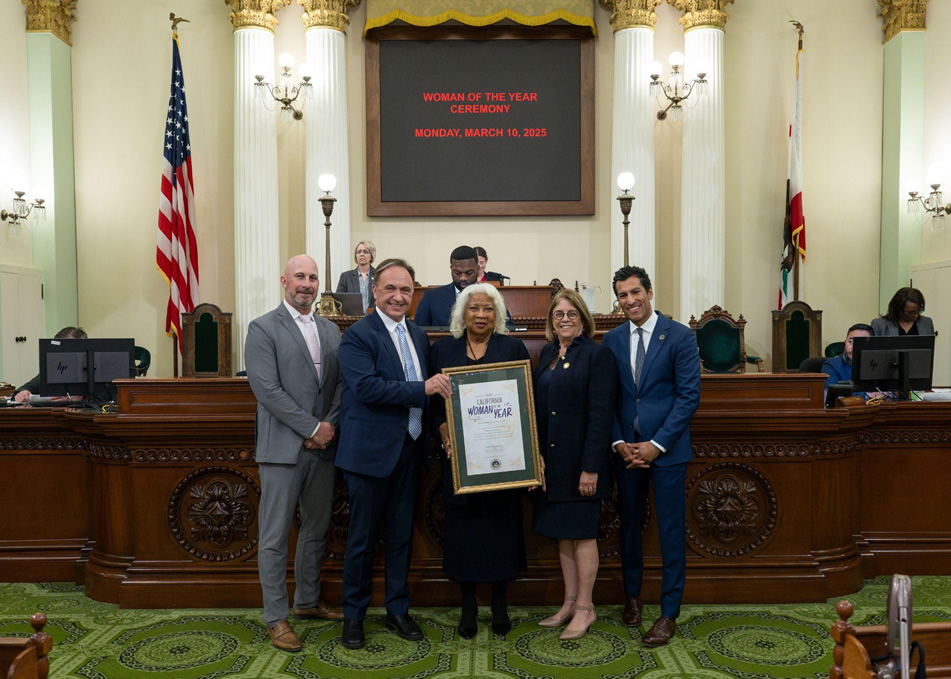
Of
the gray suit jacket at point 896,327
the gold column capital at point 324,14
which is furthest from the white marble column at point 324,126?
the gray suit jacket at point 896,327

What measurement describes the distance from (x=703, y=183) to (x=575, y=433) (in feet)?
21.5

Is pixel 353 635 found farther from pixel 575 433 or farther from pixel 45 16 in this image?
pixel 45 16

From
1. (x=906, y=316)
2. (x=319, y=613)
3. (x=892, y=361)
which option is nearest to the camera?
(x=319, y=613)

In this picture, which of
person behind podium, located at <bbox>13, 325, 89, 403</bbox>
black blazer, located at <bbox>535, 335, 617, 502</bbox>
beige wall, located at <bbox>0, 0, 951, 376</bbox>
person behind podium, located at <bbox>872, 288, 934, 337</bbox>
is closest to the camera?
black blazer, located at <bbox>535, 335, 617, 502</bbox>

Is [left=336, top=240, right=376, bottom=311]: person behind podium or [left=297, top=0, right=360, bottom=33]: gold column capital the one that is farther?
[left=297, top=0, right=360, bottom=33]: gold column capital

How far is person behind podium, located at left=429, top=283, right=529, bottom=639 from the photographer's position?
3.53 metres

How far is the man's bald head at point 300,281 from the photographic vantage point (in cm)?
363

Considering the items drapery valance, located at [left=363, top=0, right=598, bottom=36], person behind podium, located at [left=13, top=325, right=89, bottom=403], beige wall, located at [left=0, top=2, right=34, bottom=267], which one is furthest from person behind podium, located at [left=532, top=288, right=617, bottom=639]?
beige wall, located at [left=0, top=2, right=34, bottom=267]

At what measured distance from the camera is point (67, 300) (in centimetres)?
934

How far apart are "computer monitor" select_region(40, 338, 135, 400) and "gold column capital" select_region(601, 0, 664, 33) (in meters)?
7.03

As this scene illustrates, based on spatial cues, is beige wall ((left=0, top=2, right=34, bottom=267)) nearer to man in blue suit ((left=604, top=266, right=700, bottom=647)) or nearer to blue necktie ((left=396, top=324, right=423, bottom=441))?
blue necktie ((left=396, top=324, right=423, bottom=441))

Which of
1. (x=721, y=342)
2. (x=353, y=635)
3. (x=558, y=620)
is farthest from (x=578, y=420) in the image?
(x=721, y=342)

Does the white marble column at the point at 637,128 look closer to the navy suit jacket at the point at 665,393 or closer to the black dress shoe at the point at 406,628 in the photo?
the navy suit jacket at the point at 665,393

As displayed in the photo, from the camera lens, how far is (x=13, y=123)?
865 centimetres
